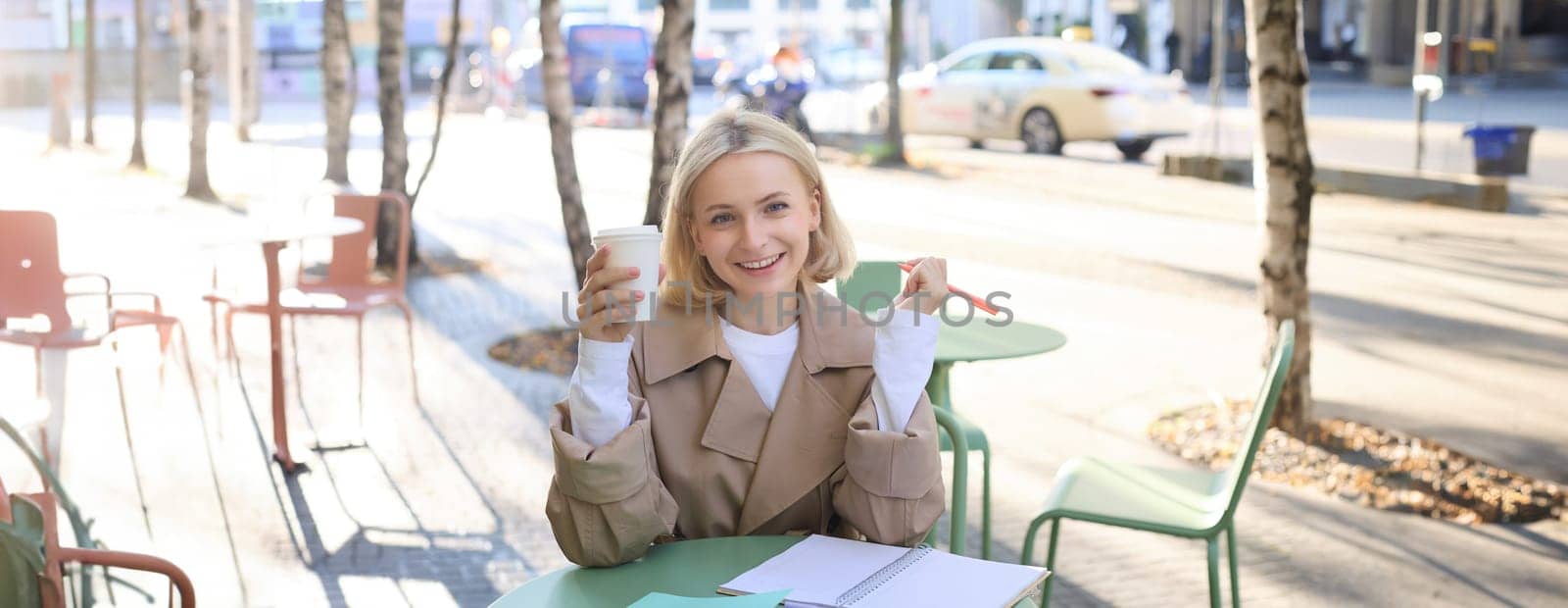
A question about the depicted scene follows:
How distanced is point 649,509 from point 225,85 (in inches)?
1594

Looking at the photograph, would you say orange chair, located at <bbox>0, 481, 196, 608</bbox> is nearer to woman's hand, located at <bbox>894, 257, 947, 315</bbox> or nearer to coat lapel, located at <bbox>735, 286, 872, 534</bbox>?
coat lapel, located at <bbox>735, 286, 872, 534</bbox>

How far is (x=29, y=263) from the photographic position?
5887mm

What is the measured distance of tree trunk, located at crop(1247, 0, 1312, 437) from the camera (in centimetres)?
627

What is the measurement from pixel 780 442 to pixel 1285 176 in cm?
427

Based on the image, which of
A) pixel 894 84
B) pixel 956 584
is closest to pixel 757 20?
pixel 894 84

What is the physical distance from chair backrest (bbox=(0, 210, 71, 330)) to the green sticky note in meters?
4.44

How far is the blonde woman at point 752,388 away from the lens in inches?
95.4

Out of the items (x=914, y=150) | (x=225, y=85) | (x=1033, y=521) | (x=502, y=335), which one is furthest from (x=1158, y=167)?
(x=225, y=85)

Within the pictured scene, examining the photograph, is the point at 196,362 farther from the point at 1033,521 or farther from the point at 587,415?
the point at 587,415

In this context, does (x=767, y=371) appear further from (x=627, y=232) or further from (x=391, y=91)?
(x=391, y=91)

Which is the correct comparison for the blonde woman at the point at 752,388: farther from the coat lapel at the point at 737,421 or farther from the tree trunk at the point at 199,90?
the tree trunk at the point at 199,90

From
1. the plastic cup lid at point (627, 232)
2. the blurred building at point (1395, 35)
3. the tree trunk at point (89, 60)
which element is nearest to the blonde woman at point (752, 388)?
the plastic cup lid at point (627, 232)

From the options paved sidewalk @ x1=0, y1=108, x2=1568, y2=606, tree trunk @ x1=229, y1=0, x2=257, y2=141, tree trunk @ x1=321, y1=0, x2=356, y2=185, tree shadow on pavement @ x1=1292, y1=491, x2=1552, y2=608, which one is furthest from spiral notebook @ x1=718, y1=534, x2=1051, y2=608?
tree trunk @ x1=229, y1=0, x2=257, y2=141

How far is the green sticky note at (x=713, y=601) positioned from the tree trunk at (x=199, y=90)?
44.7 feet
